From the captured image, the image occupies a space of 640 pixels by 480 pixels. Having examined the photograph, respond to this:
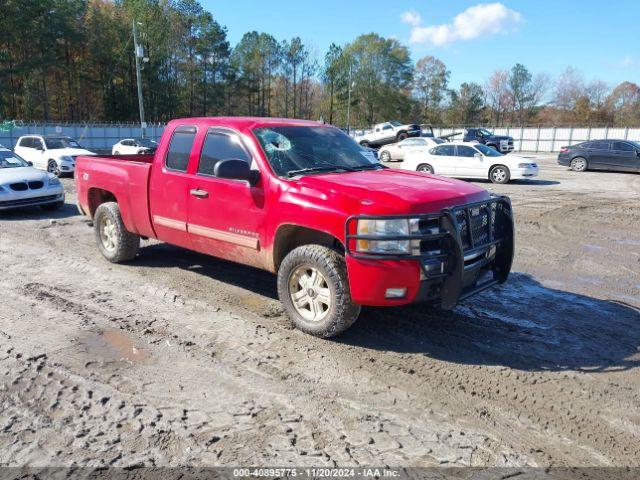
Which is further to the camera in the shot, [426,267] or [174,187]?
[174,187]

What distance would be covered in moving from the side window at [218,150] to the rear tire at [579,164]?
2315cm

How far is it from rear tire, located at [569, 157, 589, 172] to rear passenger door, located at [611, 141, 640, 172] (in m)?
1.23

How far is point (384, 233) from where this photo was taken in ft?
13.3

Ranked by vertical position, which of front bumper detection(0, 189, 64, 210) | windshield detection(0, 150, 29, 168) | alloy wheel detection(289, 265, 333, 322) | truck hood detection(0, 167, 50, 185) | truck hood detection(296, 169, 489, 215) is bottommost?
front bumper detection(0, 189, 64, 210)

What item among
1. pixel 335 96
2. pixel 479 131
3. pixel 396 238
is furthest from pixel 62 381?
pixel 335 96

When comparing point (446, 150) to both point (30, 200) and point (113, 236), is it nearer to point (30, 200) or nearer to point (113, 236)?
point (30, 200)

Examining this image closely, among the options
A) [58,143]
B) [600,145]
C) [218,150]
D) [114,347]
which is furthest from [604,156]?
[114,347]

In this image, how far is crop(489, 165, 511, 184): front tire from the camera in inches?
722

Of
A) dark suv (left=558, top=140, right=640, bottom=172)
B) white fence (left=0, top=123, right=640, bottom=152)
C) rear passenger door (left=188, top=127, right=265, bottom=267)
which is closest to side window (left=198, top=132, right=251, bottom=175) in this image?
rear passenger door (left=188, top=127, right=265, bottom=267)

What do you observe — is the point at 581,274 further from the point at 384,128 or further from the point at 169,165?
the point at 384,128

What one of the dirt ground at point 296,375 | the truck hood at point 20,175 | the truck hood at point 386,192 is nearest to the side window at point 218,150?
the truck hood at point 386,192

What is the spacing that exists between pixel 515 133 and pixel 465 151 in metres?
36.4

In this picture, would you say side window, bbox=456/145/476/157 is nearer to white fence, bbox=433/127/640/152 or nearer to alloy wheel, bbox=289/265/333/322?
alloy wheel, bbox=289/265/333/322

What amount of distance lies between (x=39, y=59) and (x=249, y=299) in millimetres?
64953
